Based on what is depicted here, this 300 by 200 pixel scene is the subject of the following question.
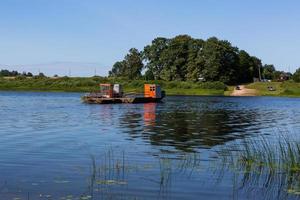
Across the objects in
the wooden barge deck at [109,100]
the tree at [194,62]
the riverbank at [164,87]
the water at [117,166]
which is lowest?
the water at [117,166]

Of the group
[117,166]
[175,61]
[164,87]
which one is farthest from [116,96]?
[175,61]

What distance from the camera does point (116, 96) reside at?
10806 centimetres

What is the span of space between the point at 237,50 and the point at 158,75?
104 feet

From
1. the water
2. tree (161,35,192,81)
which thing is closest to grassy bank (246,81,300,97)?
tree (161,35,192,81)

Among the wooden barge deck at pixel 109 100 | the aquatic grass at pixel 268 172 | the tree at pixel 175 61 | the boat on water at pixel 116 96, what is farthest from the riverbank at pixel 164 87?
the aquatic grass at pixel 268 172

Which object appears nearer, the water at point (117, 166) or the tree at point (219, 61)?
the water at point (117, 166)

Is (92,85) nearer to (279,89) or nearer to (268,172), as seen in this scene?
(279,89)

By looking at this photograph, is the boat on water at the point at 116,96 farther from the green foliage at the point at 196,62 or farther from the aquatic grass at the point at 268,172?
the aquatic grass at the point at 268,172

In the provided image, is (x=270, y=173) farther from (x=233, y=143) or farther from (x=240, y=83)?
(x=240, y=83)

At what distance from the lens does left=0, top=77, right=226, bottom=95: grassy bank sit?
171 metres

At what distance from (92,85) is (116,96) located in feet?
248

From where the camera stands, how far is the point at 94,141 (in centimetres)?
3634

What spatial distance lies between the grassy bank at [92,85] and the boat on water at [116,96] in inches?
1905

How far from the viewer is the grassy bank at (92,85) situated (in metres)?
171
